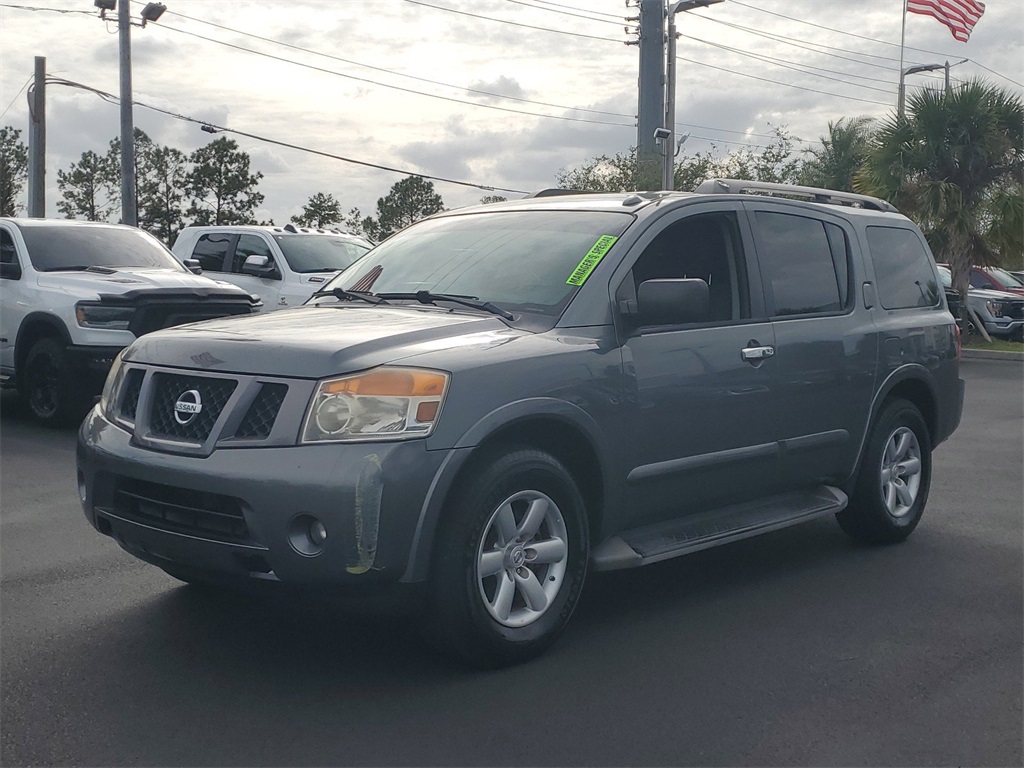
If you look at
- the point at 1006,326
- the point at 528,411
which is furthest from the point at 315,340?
the point at 1006,326

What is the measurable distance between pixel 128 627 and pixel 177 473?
103 centimetres

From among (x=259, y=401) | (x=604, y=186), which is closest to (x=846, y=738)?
(x=259, y=401)

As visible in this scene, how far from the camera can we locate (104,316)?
10305 mm

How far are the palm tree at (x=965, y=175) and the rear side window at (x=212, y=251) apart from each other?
43.1 ft

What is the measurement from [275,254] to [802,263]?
33.2 ft

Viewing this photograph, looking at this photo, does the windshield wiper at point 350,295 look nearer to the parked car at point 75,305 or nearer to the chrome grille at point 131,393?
the chrome grille at point 131,393

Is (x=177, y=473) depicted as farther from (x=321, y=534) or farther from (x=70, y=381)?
(x=70, y=381)

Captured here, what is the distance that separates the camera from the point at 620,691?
4.19m

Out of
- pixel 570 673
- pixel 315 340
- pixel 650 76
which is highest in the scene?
pixel 650 76

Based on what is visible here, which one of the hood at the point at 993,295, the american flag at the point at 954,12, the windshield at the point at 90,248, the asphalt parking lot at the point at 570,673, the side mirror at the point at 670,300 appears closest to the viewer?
the asphalt parking lot at the point at 570,673

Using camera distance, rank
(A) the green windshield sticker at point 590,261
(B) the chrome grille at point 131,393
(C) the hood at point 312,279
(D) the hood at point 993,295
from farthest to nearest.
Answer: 1. (D) the hood at point 993,295
2. (C) the hood at point 312,279
3. (A) the green windshield sticker at point 590,261
4. (B) the chrome grille at point 131,393

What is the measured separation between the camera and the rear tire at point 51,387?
10320 millimetres

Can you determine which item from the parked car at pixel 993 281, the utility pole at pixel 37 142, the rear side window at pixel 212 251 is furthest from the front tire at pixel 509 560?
the utility pole at pixel 37 142

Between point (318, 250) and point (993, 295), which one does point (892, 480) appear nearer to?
point (318, 250)
